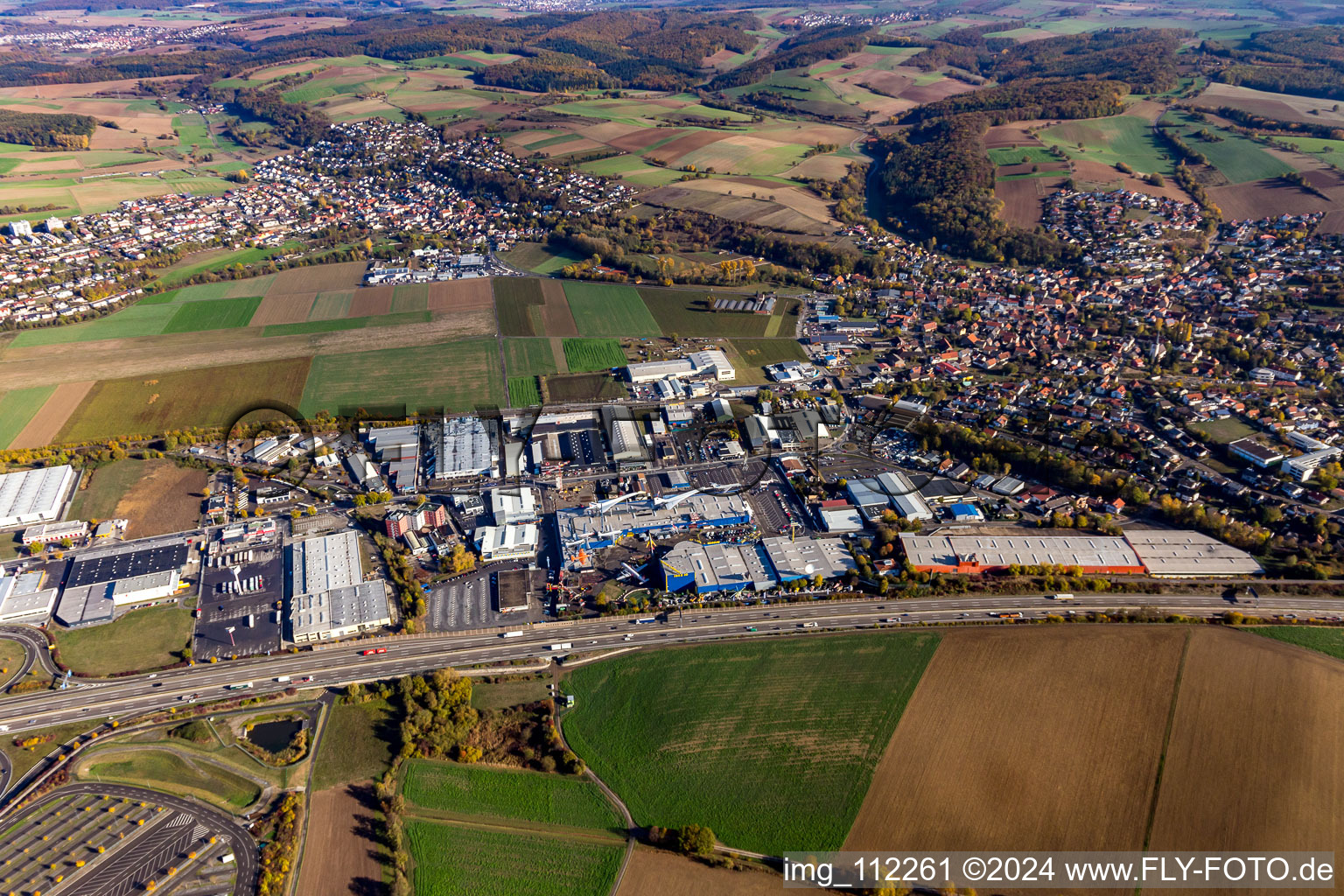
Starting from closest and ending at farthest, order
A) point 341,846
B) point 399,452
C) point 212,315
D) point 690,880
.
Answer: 1. point 690,880
2. point 341,846
3. point 399,452
4. point 212,315

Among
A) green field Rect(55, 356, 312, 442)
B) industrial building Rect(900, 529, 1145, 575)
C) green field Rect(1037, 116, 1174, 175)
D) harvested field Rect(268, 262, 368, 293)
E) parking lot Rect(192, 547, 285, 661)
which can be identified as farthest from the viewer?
green field Rect(1037, 116, 1174, 175)

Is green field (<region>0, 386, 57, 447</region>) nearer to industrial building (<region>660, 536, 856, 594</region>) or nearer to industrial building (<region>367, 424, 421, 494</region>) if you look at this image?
industrial building (<region>367, 424, 421, 494</region>)

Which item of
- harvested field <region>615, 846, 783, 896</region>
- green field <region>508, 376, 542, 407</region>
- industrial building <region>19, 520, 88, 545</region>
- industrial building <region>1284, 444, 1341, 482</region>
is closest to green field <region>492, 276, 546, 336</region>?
green field <region>508, 376, 542, 407</region>

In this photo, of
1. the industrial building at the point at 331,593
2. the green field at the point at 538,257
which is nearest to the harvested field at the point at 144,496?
the industrial building at the point at 331,593

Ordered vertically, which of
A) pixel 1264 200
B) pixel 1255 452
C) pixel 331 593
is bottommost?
pixel 331 593

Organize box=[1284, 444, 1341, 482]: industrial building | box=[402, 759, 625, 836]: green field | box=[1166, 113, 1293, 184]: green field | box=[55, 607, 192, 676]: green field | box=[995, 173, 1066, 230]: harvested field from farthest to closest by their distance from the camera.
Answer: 1. box=[1166, 113, 1293, 184]: green field
2. box=[995, 173, 1066, 230]: harvested field
3. box=[1284, 444, 1341, 482]: industrial building
4. box=[55, 607, 192, 676]: green field
5. box=[402, 759, 625, 836]: green field

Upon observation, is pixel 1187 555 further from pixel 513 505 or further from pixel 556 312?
pixel 556 312

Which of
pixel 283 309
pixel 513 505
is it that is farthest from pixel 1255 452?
pixel 283 309
